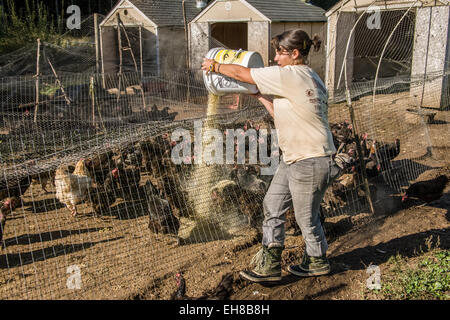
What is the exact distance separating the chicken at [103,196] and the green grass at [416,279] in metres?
3.37

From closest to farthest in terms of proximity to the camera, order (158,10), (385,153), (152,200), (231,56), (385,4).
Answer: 1. (231,56)
2. (152,200)
3. (385,153)
4. (385,4)
5. (158,10)

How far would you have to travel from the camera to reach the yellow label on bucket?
356cm

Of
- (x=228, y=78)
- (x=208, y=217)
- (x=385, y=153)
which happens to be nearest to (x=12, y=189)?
(x=208, y=217)

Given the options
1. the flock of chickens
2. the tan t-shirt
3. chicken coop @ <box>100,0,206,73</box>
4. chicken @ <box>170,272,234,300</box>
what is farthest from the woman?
chicken coop @ <box>100,0,206,73</box>

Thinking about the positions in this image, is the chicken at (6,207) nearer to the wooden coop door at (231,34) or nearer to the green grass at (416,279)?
the green grass at (416,279)

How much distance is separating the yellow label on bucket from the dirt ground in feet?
6.25

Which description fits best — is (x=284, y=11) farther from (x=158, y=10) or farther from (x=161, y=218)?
(x=161, y=218)

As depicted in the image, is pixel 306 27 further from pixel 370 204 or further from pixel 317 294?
pixel 317 294

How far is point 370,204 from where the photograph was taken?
5.17 meters

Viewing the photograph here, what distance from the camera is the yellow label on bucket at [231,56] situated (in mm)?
3562

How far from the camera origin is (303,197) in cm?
328

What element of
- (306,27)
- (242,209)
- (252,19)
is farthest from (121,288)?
(306,27)

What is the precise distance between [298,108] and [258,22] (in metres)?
10.2

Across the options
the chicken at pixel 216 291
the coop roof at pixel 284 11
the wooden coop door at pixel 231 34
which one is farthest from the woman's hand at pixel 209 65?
the wooden coop door at pixel 231 34
